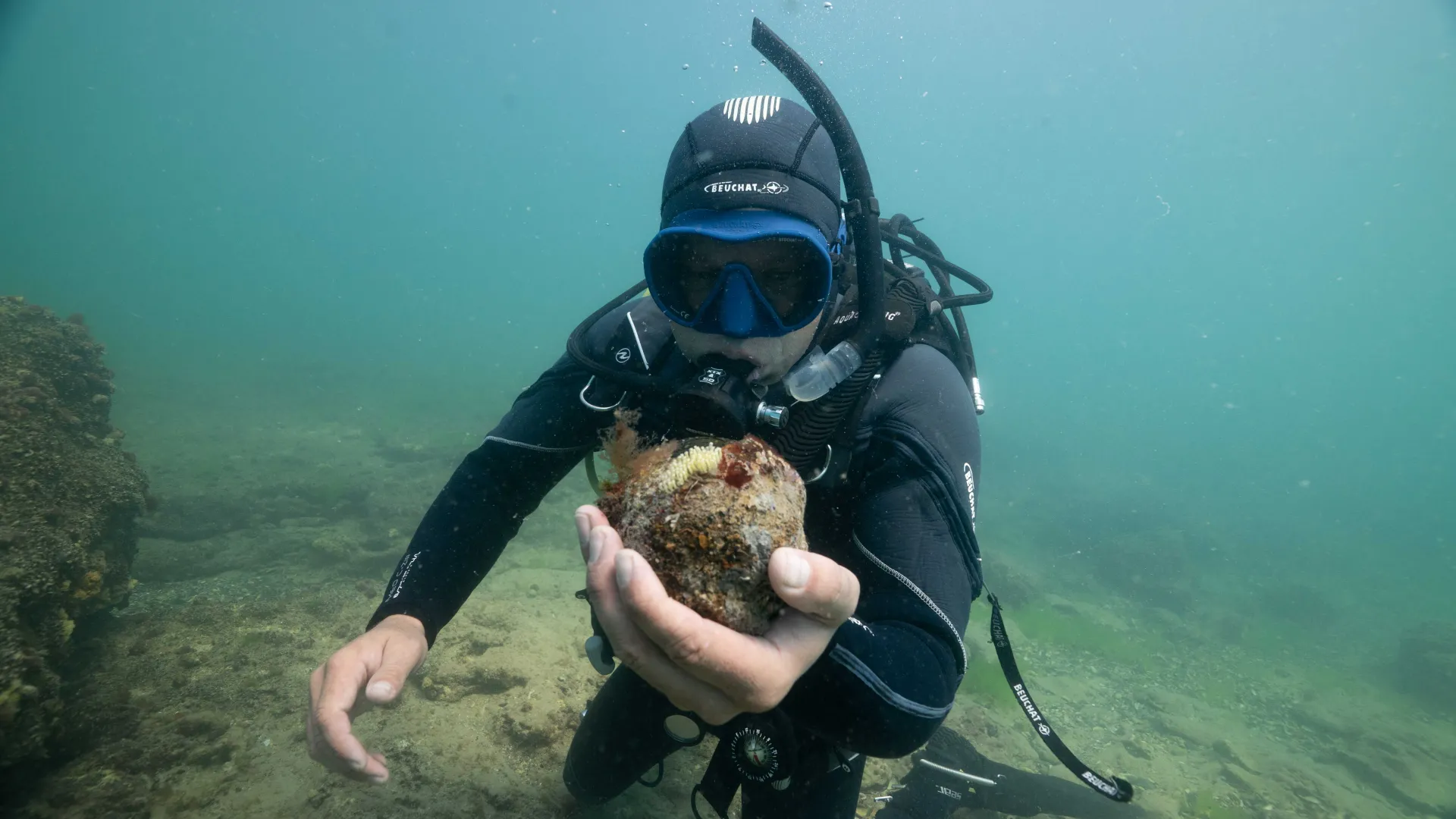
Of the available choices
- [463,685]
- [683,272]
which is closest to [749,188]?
[683,272]

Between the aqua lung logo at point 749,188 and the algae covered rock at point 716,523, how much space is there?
1.27m

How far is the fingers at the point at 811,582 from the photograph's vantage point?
3.40 ft

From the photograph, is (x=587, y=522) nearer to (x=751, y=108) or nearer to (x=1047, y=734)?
(x=751, y=108)

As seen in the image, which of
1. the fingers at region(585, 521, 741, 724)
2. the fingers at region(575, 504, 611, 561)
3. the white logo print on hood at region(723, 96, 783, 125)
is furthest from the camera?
the white logo print on hood at region(723, 96, 783, 125)

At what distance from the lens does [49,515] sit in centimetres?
504

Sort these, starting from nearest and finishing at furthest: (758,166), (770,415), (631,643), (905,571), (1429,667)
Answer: (631,643)
(905,571)
(770,415)
(758,166)
(1429,667)

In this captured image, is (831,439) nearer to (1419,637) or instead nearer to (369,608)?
(369,608)

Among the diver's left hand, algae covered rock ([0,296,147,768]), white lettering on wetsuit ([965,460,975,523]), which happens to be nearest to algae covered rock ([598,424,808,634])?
the diver's left hand

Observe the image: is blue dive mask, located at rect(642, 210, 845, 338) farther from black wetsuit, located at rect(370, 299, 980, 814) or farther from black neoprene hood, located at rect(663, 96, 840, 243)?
black wetsuit, located at rect(370, 299, 980, 814)

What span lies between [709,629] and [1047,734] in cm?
224

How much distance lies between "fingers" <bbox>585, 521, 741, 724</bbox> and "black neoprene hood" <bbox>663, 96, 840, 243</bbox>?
1610mm

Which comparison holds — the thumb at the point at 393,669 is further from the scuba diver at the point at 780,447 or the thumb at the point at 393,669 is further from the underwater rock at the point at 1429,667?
the underwater rock at the point at 1429,667

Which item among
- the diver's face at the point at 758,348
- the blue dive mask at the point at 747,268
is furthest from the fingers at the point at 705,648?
→ the blue dive mask at the point at 747,268

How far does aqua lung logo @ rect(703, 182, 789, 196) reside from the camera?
7.59ft
